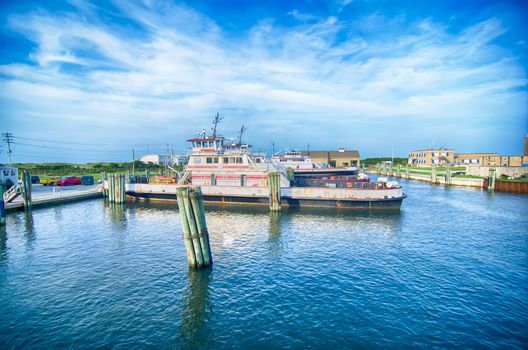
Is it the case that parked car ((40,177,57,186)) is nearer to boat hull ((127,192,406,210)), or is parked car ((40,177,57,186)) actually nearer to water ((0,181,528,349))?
boat hull ((127,192,406,210))

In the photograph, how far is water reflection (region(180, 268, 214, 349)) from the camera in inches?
390

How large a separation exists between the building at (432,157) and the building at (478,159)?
3.28 m

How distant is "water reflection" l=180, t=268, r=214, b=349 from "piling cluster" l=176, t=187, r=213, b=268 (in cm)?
83

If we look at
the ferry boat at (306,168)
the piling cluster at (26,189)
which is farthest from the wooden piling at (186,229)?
the ferry boat at (306,168)

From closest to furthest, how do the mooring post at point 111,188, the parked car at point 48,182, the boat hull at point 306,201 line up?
the boat hull at point 306,201, the mooring post at point 111,188, the parked car at point 48,182

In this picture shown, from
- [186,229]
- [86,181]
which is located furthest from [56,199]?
[186,229]

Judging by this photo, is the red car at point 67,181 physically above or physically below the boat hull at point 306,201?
above

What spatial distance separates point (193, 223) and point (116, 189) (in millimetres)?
27666

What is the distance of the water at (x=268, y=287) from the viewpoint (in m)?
10.1

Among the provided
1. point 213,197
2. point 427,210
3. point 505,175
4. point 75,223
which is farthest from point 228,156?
point 505,175

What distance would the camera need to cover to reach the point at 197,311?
11.6 meters

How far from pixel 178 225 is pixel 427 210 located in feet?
94.9

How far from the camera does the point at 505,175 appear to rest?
185 feet

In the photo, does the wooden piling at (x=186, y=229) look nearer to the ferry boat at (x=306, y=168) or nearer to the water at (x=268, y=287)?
the water at (x=268, y=287)
